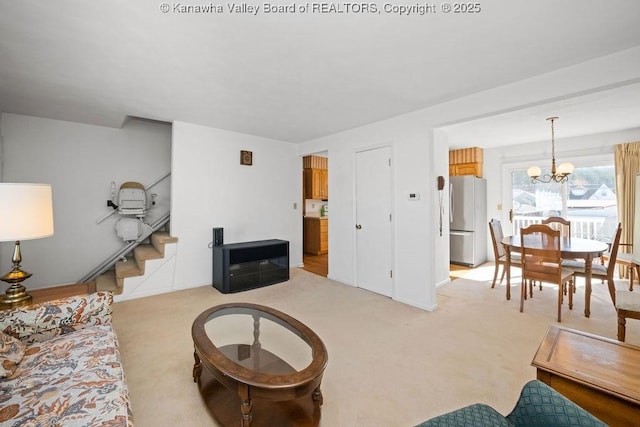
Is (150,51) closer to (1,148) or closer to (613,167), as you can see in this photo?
(1,148)

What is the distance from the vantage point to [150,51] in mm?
2018

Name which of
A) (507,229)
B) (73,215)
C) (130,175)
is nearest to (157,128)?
(130,175)

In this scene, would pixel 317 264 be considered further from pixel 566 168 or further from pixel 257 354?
pixel 566 168

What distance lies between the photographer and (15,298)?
1.82 m

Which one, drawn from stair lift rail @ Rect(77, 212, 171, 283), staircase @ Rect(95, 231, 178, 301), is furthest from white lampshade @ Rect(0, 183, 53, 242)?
stair lift rail @ Rect(77, 212, 171, 283)

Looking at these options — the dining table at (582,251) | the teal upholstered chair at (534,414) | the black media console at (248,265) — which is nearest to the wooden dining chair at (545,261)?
the dining table at (582,251)

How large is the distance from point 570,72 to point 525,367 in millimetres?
2357

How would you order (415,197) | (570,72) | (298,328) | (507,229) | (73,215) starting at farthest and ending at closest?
(507,229)
(73,215)
(415,197)
(570,72)
(298,328)

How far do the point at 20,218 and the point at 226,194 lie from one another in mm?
2670

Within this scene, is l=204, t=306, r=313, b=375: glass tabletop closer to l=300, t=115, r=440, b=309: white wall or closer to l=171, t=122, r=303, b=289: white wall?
l=300, t=115, r=440, b=309: white wall

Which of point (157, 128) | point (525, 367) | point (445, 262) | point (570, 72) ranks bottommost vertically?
point (525, 367)

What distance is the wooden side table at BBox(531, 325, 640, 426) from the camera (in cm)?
106

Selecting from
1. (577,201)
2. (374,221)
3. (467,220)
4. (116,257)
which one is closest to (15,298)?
(116,257)

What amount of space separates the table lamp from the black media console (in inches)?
79.7
